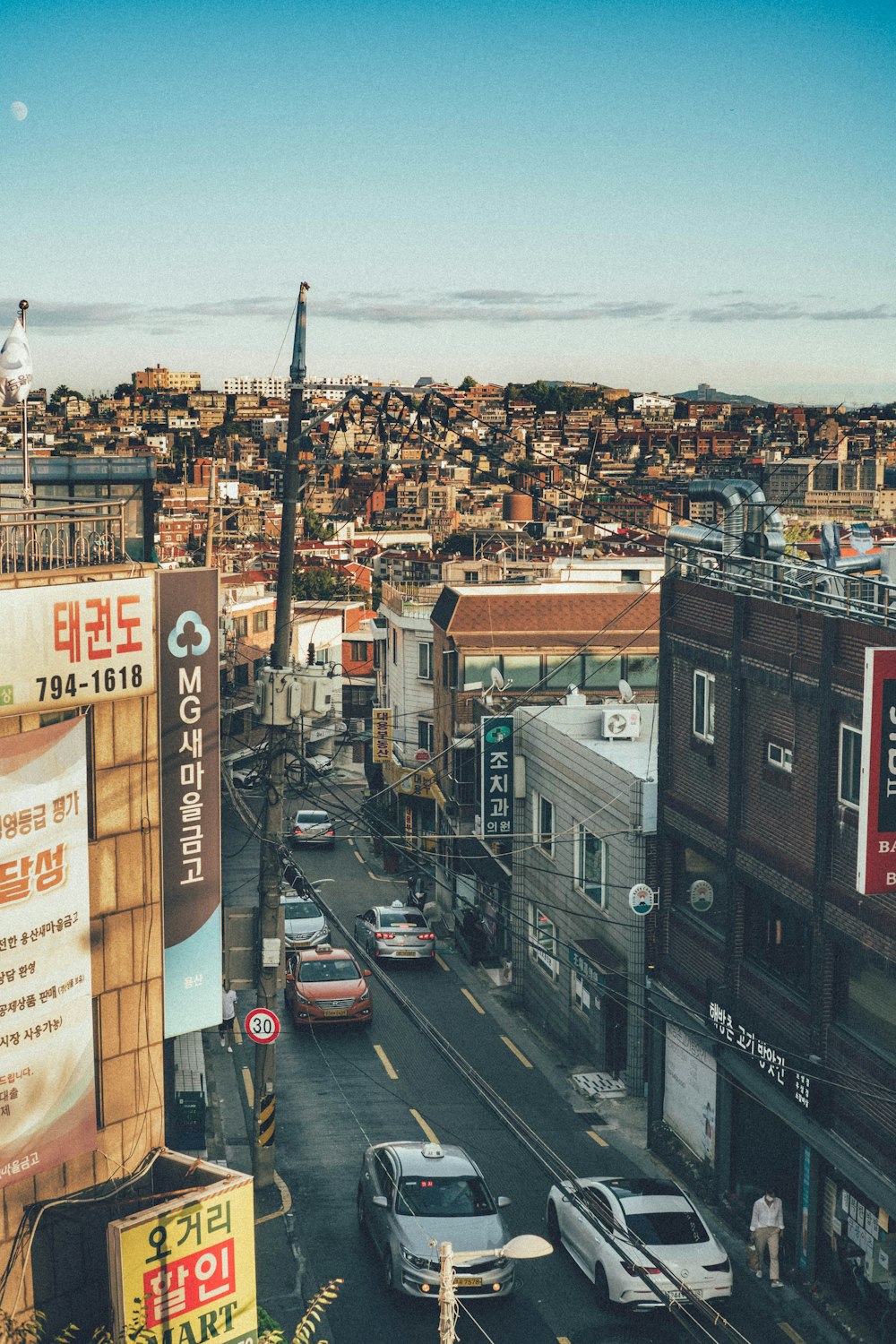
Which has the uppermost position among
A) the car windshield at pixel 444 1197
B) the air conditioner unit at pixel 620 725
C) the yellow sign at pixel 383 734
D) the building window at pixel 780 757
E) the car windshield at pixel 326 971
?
the building window at pixel 780 757

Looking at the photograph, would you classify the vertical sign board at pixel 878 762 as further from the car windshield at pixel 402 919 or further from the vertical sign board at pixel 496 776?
the car windshield at pixel 402 919

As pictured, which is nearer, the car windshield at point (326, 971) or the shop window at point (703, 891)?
the shop window at point (703, 891)

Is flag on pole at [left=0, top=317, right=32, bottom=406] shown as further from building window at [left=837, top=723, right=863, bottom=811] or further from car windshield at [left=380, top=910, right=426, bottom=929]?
car windshield at [left=380, top=910, right=426, bottom=929]

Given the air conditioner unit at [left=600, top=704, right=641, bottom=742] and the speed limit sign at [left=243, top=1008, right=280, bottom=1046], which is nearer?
the speed limit sign at [left=243, top=1008, right=280, bottom=1046]

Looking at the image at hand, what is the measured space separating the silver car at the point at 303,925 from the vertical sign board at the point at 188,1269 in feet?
79.6

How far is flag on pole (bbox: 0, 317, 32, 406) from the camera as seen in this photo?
18078 millimetres

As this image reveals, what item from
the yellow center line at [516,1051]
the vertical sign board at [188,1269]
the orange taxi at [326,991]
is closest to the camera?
the vertical sign board at [188,1269]

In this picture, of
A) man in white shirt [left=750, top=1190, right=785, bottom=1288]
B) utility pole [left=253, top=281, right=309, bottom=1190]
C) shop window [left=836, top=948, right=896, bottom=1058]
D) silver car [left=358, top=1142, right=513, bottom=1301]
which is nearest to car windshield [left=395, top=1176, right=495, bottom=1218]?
silver car [left=358, top=1142, right=513, bottom=1301]

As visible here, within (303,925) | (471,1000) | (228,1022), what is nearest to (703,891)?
(471,1000)

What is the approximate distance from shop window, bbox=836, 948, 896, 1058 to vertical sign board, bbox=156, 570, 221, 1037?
9.31 m

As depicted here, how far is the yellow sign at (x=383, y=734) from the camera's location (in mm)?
56750

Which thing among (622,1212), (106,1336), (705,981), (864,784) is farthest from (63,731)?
(705,981)

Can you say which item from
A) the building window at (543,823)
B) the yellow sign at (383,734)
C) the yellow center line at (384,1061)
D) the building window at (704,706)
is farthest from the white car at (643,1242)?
the yellow sign at (383,734)

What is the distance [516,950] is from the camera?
39.1 m
